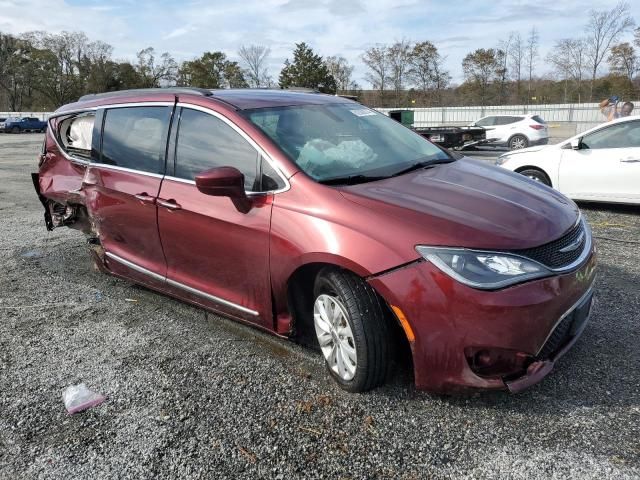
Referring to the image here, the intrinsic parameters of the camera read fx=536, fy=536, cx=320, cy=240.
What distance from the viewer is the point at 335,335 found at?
2.95 metres

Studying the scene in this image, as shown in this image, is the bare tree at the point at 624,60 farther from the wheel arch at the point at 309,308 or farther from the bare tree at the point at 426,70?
the wheel arch at the point at 309,308

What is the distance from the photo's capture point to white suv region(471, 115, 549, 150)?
19.3 metres

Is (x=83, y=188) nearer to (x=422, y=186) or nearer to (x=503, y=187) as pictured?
(x=422, y=186)

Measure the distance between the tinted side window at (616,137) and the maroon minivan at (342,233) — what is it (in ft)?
15.2

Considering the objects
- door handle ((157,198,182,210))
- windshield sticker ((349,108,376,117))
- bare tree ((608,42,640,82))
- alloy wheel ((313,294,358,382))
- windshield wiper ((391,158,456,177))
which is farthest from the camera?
bare tree ((608,42,640,82))

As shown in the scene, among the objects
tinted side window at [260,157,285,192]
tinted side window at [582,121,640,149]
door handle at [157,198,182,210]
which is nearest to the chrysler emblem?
tinted side window at [260,157,285,192]

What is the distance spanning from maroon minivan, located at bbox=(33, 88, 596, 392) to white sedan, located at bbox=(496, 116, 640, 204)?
14.5ft

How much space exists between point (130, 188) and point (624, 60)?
177ft

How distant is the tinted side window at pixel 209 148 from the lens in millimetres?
3240

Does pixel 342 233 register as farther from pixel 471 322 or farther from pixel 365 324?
pixel 471 322

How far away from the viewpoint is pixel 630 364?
3135mm

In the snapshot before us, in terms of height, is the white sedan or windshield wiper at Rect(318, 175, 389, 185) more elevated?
windshield wiper at Rect(318, 175, 389, 185)

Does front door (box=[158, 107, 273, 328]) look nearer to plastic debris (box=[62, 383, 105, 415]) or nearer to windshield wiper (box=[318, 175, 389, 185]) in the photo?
windshield wiper (box=[318, 175, 389, 185])

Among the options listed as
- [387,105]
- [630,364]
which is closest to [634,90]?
[387,105]
